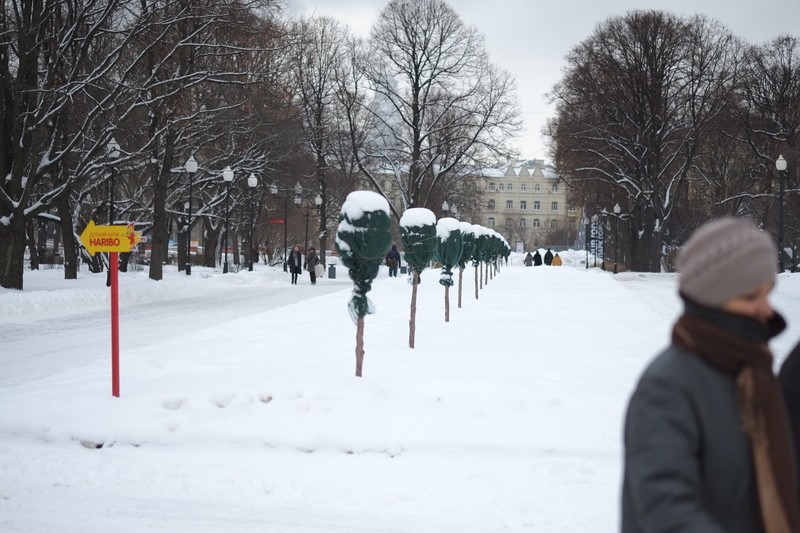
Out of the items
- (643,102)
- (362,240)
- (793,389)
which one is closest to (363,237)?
(362,240)

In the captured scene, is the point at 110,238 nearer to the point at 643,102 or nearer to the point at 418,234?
the point at 418,234

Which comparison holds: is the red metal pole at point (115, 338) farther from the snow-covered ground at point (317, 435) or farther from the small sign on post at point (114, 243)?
the snow-covered ground at point (317, 435)

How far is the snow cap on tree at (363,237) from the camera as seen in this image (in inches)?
375

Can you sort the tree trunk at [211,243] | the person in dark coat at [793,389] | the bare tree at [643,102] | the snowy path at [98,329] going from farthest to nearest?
the tree trunk at [211,243], the bare tree at [643,102], the snowy path at [98,329], the person in dark coat at [793,389]

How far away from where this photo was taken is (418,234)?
14156 mm

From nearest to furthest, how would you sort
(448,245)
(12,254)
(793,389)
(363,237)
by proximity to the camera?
(793,389)
(363,237)
(448,245)
(12,254)

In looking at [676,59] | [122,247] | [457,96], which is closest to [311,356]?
[122,247]

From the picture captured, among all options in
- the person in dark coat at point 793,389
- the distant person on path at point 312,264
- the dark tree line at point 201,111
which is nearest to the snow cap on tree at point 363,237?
the person in dark coat at point 793,389

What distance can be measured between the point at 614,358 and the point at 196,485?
726 cm

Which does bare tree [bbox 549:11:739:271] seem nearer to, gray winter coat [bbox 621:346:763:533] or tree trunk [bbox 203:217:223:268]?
tree trunk [bbox 203:217:223:268]

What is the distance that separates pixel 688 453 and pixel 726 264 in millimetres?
509

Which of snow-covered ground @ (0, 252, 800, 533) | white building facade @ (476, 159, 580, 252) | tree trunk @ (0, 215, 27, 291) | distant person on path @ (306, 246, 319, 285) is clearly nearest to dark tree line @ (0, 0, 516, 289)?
tree trunk @ (0, 215, 27, 291)

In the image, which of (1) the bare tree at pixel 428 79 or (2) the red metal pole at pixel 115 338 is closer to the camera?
(2) the red metal pole at pixel 115 338

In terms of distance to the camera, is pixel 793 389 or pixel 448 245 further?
pixel 448 245
